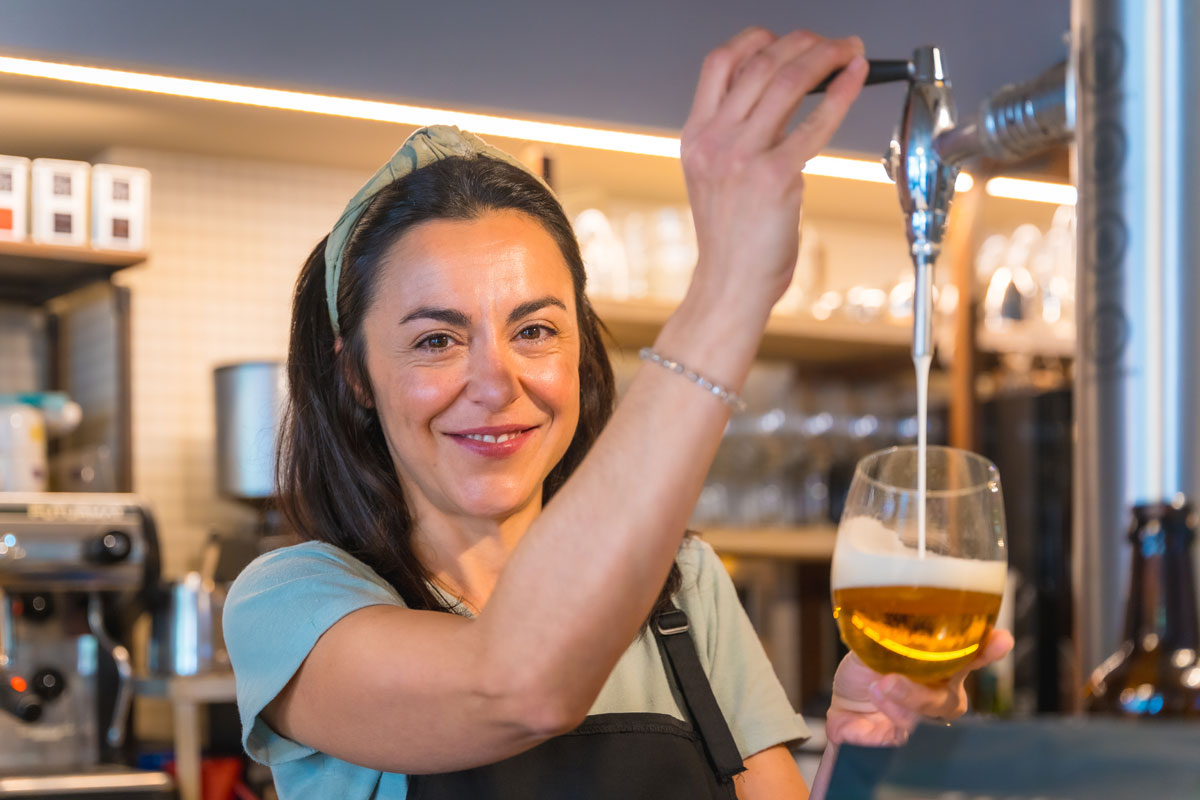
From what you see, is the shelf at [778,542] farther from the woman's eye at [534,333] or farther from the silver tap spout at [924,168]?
the silver tap spout at [924,168]

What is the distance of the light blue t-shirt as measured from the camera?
1015mm

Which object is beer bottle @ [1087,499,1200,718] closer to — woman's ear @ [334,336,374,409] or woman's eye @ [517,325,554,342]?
woman's eye @ [517,325,554,342]

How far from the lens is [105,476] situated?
3.42m

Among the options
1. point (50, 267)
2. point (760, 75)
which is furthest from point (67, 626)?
point (760, 75)

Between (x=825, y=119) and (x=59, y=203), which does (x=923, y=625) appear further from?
(x=59, y=203)

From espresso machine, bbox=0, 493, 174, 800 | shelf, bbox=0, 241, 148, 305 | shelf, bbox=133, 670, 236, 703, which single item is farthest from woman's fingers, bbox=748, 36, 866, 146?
shelf, bbox=0, 241, 148, 305

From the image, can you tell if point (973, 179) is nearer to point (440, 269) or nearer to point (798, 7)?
point (798, 7)

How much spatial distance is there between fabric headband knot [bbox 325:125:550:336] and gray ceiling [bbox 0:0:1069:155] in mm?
107

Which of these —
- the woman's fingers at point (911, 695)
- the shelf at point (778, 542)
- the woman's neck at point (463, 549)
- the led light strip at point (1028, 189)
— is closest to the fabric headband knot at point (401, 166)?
the woman's neck at point (463, 549)

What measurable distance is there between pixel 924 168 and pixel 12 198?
298cm

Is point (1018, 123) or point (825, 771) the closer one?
point (1018, 123)

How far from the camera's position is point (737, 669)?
140 cm

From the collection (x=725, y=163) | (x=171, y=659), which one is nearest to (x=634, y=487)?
(x=725, y=163)

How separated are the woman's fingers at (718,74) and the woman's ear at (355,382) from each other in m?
0.71
